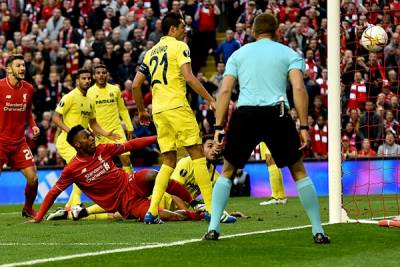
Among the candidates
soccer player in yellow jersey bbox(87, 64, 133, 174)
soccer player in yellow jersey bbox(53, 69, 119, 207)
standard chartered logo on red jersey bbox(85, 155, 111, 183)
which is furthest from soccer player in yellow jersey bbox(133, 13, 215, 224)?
soccer player in yellow jersey bbox(87, 64, 133, 174)

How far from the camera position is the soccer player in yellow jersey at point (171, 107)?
13547mm

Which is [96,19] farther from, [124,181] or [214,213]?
[214,213]

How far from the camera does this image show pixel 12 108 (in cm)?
1659

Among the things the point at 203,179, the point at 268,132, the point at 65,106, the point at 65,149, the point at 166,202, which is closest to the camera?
the point at 268,132

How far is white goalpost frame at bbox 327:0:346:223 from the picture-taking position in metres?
13.2

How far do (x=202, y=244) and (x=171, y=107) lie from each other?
11.4 ft

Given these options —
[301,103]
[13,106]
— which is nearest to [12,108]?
[13,106]

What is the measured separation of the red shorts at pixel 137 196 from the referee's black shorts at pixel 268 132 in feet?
13.2

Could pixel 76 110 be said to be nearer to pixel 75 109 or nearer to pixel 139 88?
pixel 75 109

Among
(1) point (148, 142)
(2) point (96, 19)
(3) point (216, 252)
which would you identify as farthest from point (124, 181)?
(2) point (96, 19)

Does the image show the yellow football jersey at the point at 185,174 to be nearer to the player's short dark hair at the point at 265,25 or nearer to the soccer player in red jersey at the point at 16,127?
the soccer player in red jersey at the point at 16,127

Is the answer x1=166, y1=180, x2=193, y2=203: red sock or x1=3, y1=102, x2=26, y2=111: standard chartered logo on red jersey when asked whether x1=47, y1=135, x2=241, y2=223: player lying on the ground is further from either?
x1=3, y1=102, x2=26, y2=111: standard chartered logo on red jersey

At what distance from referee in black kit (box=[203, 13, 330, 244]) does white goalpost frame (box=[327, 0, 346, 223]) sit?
2.67m

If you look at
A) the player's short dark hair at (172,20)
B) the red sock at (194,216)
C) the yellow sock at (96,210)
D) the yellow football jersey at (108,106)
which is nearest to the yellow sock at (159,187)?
the red sock at (194,216)
